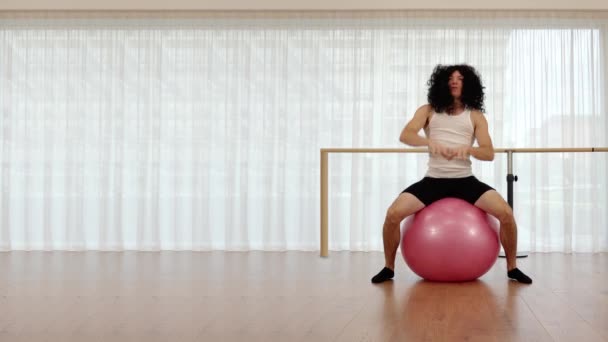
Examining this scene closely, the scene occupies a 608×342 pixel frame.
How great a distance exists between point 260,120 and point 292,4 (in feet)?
2.88

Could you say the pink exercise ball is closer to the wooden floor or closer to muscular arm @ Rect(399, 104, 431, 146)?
the wooden floor

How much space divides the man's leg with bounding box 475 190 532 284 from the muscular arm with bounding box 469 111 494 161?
0.19 metres

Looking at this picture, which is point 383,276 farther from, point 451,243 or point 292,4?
point 292,4

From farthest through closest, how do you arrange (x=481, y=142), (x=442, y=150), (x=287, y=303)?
(x=481, y=142) → (x=442, y=150) → (x=287, y=303)

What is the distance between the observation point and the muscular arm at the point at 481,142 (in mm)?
3275

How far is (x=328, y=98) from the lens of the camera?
16.2 ft

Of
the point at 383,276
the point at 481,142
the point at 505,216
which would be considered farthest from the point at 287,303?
the point at 481,142

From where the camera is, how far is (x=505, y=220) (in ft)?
10.5

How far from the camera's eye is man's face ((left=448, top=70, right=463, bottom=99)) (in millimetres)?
3361

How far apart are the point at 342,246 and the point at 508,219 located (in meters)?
1.86

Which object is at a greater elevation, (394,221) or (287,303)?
(394,221)

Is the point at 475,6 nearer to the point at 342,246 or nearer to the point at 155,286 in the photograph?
the point at 342,246

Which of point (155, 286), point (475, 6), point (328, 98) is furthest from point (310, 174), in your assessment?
point (155, 286)

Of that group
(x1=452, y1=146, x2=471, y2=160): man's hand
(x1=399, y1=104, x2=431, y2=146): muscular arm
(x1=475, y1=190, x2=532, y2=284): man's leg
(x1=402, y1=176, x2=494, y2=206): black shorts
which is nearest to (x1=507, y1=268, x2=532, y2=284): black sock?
(x1=475, y1=190, x2=532, y2=284): man's leg
